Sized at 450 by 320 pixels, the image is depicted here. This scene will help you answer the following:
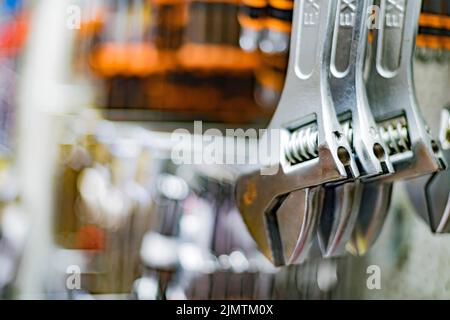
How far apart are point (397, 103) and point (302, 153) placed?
11 centimetres

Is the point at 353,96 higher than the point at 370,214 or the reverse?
higher

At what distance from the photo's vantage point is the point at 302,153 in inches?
34.6

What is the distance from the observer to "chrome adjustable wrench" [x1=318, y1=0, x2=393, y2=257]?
2.74 ft

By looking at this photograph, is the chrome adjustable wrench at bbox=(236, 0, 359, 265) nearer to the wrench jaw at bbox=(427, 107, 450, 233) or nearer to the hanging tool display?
the hanging tool display

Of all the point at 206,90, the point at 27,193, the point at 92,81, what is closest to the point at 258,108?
the point at 206,90

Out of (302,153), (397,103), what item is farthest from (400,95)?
(302,153)

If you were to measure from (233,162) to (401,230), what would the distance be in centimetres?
24

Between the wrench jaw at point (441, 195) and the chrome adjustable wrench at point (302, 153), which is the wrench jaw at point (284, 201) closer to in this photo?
the chrome adjustable wrench at point (302, 153)

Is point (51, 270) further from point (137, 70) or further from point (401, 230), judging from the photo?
point (401, 230)

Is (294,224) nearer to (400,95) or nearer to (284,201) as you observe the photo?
(284,201)

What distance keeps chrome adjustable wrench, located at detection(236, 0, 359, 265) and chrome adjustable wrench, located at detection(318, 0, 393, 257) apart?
0.04 feet

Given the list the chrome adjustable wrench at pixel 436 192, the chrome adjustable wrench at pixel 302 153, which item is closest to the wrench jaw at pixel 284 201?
the chrome adjustable wrench at pixel 302 153

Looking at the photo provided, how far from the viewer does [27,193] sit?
1201 millimetres

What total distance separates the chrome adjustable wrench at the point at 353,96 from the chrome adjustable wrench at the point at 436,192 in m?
0.12
